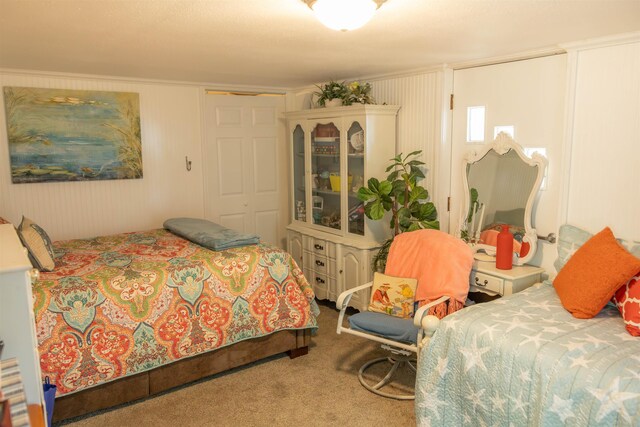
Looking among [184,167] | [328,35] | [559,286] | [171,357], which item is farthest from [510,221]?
A: [184,167]

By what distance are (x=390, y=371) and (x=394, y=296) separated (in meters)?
0.48

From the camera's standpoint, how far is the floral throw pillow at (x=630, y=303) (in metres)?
2.38

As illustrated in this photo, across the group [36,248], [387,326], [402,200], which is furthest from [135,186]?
[387,326]

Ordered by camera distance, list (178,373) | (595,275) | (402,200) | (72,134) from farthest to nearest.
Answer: (72,134) < (402,200) < (178,373) < (595,275)

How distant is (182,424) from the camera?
2.89 m

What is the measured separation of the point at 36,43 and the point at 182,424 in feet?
7.72

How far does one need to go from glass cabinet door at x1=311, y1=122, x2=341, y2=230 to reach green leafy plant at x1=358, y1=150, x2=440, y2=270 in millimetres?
577

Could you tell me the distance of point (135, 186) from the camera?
15.3 ft

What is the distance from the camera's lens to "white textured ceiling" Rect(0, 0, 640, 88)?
7.21ft

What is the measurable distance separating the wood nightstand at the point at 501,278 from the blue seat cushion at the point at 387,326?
56 cm

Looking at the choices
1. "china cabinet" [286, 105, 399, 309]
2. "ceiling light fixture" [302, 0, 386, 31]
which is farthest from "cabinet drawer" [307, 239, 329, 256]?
"ceiling light fixture" [302, 0, 386, 31]

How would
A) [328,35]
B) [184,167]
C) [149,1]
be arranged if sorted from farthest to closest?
[184,167]
[328,35]
[149,1]

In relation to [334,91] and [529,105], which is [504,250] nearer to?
[529,105]

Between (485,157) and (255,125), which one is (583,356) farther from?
(255,125)
